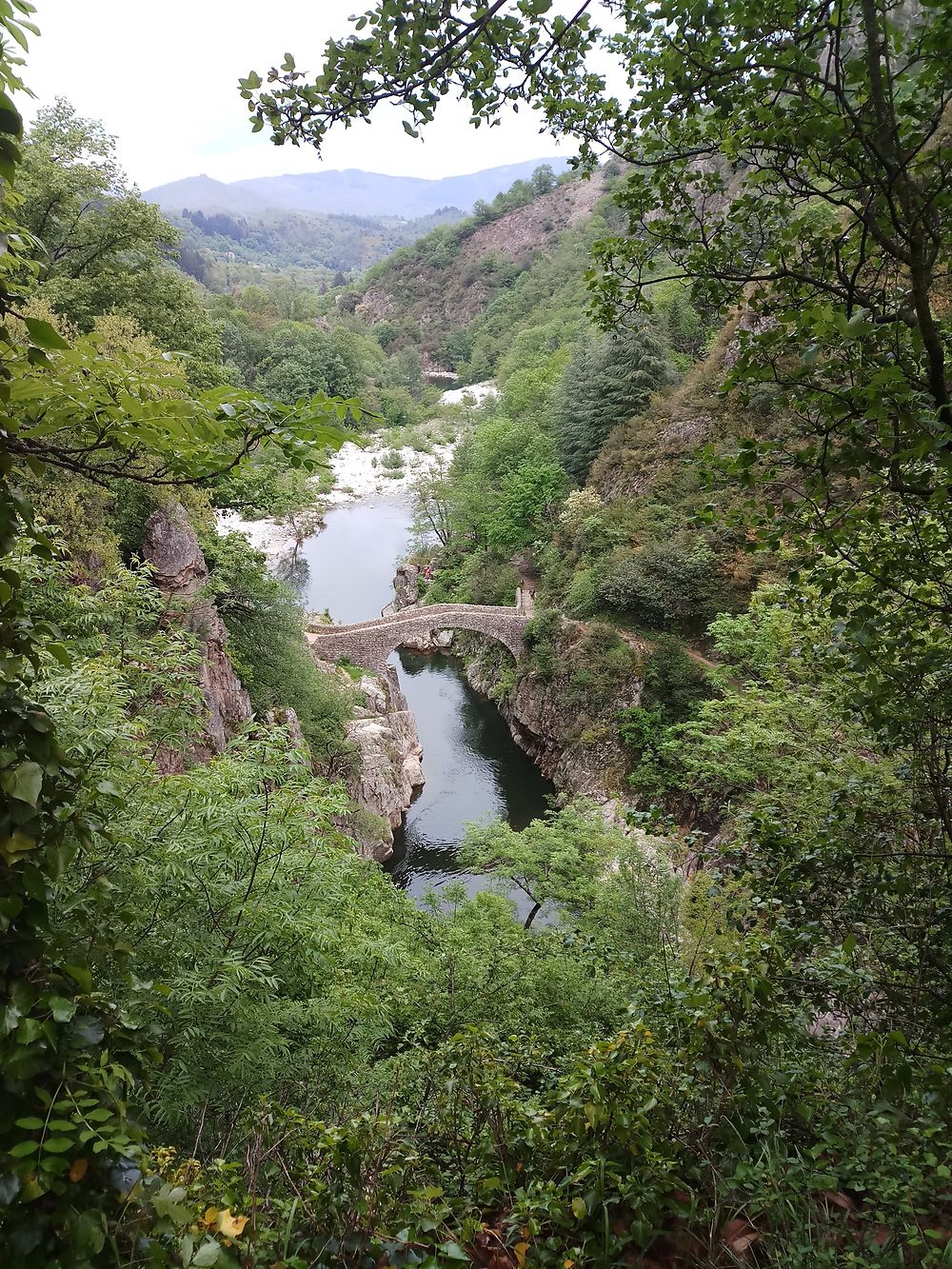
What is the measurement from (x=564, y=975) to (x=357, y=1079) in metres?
3.17

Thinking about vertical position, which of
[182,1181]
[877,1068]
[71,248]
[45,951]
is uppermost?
[71,248]

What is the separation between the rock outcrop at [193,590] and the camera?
11.3 m

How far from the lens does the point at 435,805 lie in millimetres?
19125

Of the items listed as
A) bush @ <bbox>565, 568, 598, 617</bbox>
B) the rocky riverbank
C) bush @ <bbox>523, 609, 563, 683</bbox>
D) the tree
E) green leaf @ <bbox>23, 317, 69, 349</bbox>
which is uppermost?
→ the tree

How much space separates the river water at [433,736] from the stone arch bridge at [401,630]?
3182mm

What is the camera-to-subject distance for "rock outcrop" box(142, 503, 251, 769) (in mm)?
11297

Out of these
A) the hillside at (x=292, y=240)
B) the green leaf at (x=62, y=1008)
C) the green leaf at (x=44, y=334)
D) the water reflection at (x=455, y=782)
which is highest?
the hillside at (x=292, y=240)

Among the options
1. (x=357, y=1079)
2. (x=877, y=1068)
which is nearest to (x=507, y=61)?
(x=877, y=1068)

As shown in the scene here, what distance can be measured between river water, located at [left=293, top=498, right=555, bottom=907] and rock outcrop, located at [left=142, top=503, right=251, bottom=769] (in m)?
4.85

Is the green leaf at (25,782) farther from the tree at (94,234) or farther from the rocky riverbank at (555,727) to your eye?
the rocky riverbank at (555,727)

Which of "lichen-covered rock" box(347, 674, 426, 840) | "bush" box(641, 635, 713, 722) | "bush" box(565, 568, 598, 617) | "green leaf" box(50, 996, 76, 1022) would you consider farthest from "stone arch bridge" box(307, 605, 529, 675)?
"green leaf" box(50, 996, 76, 1022)

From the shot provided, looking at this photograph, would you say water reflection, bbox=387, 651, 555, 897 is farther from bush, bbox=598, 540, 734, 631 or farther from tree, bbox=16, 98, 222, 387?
tree, bbox=16, 98, 222, 387

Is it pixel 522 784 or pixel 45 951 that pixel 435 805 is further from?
pixel 45 951

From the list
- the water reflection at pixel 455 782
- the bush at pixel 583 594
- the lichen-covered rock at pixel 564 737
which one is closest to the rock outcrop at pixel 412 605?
the water reflection at pixel 455 782
